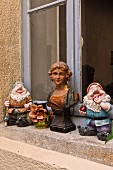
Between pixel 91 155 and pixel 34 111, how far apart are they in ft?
1.10

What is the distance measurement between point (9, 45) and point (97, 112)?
590 mm

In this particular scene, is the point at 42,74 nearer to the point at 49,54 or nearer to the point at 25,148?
the point at 49,54

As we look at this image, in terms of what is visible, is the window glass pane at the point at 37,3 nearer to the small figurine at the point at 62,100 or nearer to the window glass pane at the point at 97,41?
the window glass pane at the point at 97,41

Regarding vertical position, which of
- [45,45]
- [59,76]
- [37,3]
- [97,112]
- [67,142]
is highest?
[37,3]

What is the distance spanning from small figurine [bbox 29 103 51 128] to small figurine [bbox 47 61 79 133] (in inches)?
1.6

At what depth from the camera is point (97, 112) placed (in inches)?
34.1

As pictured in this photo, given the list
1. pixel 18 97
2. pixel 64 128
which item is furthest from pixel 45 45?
pixel 64 128

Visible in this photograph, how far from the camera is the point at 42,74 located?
1188 millimetres

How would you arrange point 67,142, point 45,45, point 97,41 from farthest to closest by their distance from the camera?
1. point 45,45
2. point 97,41
3. point 67,142

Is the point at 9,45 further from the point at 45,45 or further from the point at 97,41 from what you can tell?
the point at 97,41

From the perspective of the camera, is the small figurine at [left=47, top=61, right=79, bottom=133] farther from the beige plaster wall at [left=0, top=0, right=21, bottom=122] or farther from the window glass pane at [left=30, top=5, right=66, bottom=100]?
the beige plaster wall at [left=0, top=0, right=21, bottom=122]

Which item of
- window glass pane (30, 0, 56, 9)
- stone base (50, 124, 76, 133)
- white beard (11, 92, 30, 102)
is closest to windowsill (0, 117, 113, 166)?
stone base (50, 124, 76, 133)

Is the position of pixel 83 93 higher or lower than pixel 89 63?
lower

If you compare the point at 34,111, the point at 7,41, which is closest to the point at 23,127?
the point at 34,111
